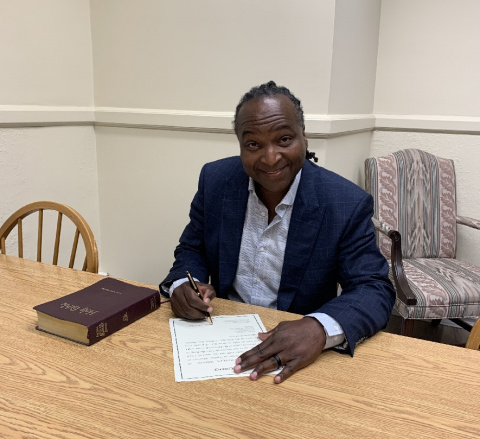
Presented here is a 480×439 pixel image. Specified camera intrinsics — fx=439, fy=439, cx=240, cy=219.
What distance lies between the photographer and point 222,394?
814mm

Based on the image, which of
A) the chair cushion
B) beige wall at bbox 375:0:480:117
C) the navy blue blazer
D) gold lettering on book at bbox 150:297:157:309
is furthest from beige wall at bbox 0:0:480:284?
gold lettering on book at bbox 150:297:157:309

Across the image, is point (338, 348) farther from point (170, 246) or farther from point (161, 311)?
point (170, 246)

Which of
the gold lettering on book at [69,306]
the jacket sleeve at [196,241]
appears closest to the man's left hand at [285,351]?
the gold lettering on book at [69,306]

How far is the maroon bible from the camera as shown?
996 mm

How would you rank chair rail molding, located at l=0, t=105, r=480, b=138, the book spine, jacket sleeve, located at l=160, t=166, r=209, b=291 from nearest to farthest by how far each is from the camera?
1. the book spine
2. jacket sleeve, located at l=160, t=166, r=209, b=291
3. chair rail molding, located at l=0, t=105, r=480, b=138

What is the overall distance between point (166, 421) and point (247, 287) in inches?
27.0

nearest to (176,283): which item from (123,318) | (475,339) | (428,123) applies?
(123,318)

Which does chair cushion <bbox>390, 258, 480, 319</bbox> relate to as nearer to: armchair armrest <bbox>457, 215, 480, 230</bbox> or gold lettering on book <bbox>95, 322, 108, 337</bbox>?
armchair armrest <bbox>457, 215, 480, 230</bbox>

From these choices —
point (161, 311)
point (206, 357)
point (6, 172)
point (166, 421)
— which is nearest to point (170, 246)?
point (6, 172)

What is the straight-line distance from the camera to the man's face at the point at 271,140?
1.21 meters

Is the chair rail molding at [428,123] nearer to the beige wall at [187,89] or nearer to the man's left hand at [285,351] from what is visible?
the beige wall at [187,89]

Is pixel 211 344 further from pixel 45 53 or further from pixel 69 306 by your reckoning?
pixel 45 53

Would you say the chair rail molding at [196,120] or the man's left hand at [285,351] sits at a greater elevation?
the chair rail molding at [196,120]

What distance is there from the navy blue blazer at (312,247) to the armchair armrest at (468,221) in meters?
1.50
